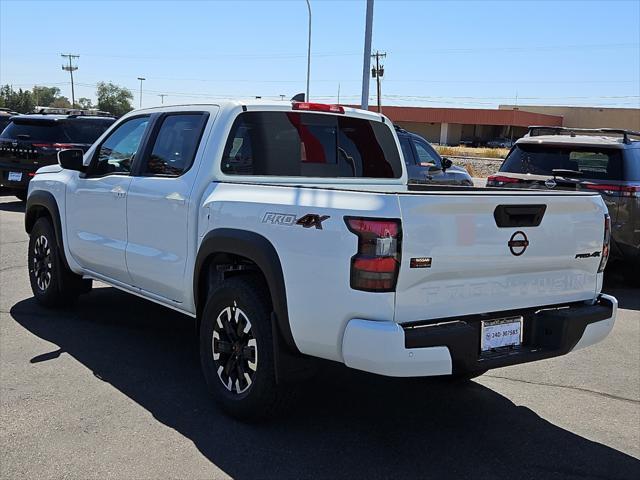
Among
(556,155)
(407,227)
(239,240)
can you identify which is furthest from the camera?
(556,155)

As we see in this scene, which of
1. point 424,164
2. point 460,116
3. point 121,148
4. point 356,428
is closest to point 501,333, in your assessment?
point 356,428

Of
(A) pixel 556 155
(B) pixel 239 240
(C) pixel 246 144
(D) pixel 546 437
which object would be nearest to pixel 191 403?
(B) pixel 239 240

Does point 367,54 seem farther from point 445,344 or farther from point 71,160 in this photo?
point 445,344

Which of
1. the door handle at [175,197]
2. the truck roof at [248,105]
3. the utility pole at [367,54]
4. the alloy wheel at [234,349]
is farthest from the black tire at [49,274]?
the utility pole at [367,54]

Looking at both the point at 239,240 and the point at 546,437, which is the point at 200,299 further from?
the point at 546,437

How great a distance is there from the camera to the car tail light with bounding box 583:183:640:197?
8.15 meters

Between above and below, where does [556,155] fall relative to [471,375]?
above

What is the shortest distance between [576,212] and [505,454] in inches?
58.6

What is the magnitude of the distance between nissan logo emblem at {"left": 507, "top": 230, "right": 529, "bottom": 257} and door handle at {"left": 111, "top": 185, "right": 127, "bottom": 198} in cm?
301

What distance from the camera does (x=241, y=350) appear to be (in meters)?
4.23

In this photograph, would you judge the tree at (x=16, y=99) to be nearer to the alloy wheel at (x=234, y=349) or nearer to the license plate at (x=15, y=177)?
the license plate at (x=15, y=177)

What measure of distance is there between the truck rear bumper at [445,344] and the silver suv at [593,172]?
4517 millimetres

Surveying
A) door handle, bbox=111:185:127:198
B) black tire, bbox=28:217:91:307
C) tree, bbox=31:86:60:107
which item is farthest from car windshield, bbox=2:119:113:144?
tree, bbox=31:86:60:107

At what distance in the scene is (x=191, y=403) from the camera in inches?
178
